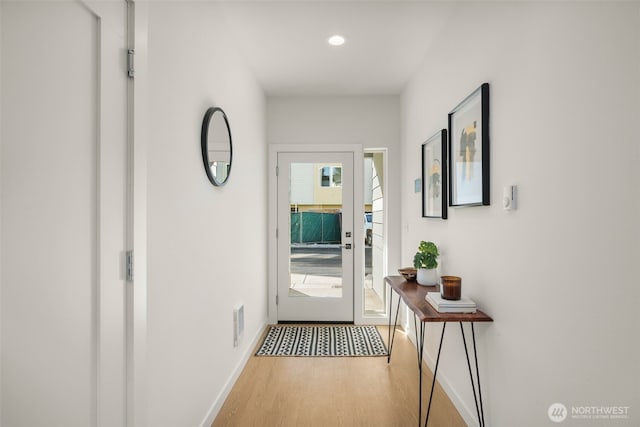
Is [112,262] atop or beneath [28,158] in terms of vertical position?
beneath

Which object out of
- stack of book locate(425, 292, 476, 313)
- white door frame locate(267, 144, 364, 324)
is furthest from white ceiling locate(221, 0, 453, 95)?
stack of book locate(425, 292, 476, 313)

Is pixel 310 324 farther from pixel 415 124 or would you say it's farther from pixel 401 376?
pixel 415 124

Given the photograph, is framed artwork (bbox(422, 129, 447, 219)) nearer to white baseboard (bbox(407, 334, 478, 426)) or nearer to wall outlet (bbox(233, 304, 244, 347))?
white baseboard (bbox(407, 334, 478, 426))

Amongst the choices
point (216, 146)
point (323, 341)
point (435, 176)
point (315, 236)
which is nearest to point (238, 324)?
point (323, 341)

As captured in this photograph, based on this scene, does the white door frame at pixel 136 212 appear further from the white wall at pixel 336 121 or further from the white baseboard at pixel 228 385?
the white wall at pixel 336 121

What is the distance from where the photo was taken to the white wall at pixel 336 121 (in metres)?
3.92

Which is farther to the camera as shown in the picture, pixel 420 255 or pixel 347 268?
pixel 347 268

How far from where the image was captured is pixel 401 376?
268cm

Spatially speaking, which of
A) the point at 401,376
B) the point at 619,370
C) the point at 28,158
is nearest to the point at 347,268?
the point at 401,376

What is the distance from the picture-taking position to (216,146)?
7.07 ft

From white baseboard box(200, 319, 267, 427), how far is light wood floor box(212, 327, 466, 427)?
4 centimetres

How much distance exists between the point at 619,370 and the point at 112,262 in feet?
5.26

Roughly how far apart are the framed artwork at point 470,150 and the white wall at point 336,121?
1673mm

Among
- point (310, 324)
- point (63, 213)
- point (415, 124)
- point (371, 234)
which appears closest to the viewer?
point (63, 213)
